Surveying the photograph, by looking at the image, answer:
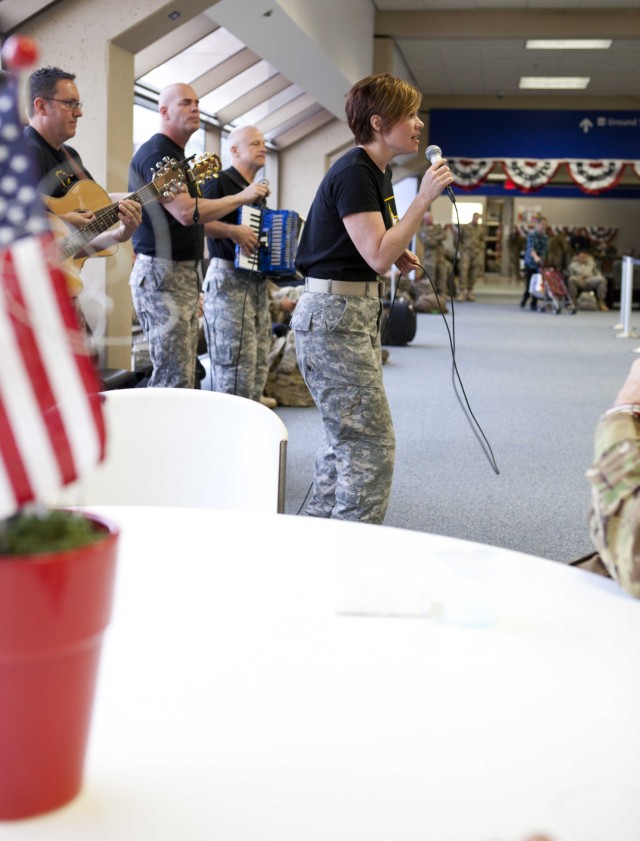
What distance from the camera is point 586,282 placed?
1973cm

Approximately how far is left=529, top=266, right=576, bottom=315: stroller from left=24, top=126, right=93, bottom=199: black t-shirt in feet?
49.0

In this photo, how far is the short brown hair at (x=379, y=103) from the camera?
2.92 meters

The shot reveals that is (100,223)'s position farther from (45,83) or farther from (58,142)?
(45,83)

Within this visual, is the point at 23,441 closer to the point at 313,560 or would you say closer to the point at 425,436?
the point at 313,560

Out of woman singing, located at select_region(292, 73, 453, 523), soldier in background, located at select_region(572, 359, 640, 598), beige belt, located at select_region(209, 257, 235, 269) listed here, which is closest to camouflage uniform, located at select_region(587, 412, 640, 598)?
soldier in background, located at select_region(572, 359, 640, 598)

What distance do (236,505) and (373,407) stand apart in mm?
988

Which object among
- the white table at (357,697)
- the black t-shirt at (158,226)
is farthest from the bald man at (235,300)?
the white table at (357,697)

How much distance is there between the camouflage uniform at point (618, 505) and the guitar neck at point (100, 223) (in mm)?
2414

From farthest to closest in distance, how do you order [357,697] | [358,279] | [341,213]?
[358,279] → [341,213] → [357,697]

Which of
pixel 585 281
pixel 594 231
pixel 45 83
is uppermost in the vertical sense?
pixel 594 231

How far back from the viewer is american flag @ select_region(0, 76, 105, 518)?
615 millimetres

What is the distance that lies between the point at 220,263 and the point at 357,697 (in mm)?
4105

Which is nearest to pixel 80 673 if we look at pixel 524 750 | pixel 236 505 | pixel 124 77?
pixel 524 750

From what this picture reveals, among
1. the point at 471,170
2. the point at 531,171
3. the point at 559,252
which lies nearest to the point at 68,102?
the point at 471,170
